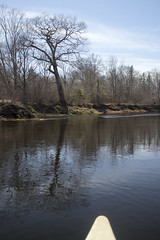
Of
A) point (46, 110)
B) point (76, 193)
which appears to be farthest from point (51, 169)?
point (46, 110)

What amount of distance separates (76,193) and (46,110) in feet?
112

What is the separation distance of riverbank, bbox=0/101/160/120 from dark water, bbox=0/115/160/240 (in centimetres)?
1096

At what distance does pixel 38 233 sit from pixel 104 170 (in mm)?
4497

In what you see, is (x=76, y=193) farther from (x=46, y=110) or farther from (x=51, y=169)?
(x=46, y=110)

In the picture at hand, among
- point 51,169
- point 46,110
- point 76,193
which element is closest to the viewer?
point 76,193

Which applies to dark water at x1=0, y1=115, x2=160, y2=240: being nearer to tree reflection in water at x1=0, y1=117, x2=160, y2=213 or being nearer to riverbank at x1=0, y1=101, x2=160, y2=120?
tree reflection in water at x1=0, y1=117, x2=160, y2=213

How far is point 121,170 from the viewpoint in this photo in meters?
9.11

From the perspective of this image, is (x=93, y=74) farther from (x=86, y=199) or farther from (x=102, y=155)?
(x=86, y=199)

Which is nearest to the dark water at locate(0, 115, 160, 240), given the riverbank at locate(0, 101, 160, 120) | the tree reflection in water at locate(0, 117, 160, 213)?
the tree reflection in water at locate(0, 117, 160, 213)

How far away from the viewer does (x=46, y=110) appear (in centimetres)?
4034

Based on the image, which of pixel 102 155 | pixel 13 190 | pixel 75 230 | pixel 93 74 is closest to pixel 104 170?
pixel 102 155

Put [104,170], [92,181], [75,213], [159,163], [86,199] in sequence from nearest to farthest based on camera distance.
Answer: [75,213] → [86,199] → [92,181] → [104,170] → [159,163]

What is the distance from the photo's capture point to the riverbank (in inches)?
1266

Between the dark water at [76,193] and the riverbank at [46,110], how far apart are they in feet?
36.0
